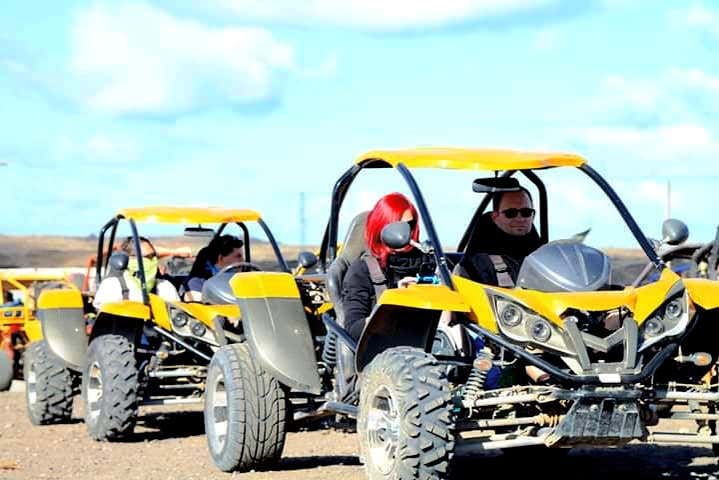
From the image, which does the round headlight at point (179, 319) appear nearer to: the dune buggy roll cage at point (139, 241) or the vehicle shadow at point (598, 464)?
the dune buggy roll cage at point (139, 241)

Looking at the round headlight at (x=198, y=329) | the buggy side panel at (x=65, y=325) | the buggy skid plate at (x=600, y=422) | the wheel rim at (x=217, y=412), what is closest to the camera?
the buggy skid plate at (x=600, y=422)

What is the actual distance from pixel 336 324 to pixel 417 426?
1.75 meters

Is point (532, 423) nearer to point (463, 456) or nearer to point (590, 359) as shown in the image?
point (590, 359)

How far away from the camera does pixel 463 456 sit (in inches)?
448

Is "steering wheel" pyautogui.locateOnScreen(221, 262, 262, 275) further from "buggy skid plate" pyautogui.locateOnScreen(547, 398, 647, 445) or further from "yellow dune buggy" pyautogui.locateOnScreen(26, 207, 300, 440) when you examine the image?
"buggy skid plate" pyautogui.locateOnScreen(547, 398, 647, 445)

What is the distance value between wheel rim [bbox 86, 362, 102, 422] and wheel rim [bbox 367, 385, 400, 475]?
16.9 ft

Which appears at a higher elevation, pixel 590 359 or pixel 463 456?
pixel 590 359

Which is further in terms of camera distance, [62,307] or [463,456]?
[62,307]

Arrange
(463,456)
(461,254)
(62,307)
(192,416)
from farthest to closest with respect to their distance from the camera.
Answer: (192,416) → (62,307) → (463,456) → (461,254)

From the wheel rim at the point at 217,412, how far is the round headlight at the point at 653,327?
10.9 ft

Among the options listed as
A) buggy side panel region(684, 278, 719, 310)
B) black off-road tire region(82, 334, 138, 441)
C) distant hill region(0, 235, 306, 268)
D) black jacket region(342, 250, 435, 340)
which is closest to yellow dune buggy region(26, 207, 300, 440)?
black off-road tire region(82, 334, 138, 441)

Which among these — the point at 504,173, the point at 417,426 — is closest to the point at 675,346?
the point at 417,426

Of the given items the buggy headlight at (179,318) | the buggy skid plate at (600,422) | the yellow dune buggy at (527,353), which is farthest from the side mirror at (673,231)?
the buggy headlight at (179,318)

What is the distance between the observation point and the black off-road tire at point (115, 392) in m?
12.6
